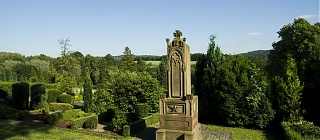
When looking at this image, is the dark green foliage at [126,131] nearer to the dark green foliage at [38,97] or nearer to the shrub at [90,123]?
the shrub at [90,123]

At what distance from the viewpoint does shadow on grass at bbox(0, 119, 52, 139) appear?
41.5 feet

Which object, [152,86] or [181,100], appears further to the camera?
[152,86]

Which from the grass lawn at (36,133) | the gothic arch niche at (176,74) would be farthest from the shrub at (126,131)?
the gothic arch niche at (176,74)

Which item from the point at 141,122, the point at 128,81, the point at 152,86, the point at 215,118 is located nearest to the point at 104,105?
the point at 128,81

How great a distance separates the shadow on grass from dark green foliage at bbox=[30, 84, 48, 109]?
6.29 meters

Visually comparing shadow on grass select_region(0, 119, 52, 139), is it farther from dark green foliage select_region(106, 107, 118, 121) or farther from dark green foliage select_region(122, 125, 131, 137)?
dark green foliage select_region(106, 107, 118, 121)

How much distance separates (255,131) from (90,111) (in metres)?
13.1

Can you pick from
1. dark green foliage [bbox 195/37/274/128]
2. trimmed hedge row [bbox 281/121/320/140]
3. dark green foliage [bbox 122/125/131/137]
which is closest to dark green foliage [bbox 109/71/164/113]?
dark green foliage [bbox 195/37/274/128]

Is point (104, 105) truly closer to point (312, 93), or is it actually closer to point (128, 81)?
point (128, 81)

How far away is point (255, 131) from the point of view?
15.4 metres

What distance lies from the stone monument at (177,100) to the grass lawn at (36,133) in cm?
339

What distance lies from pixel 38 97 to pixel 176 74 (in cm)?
1621

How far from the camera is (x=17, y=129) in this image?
1394 cm

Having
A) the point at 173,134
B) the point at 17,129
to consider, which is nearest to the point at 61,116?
the point at 17,129
